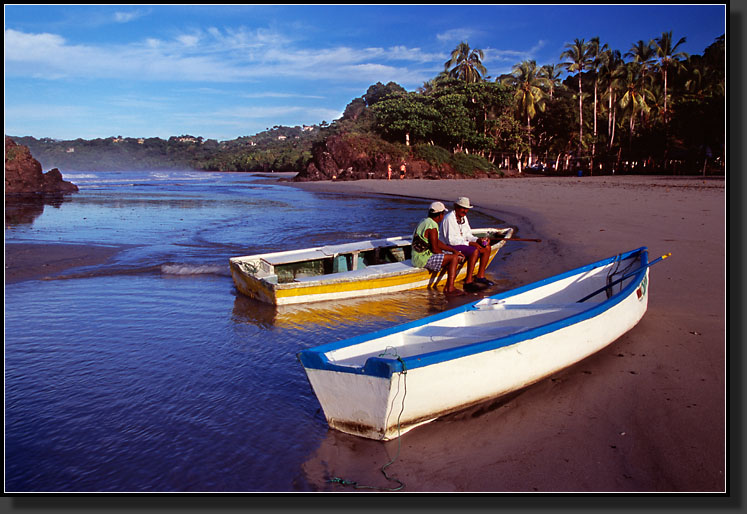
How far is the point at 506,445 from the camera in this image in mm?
3775

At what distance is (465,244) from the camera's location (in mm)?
8883

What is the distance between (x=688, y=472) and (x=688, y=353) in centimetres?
222

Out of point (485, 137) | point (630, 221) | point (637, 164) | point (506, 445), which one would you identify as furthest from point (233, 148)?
point (506, 445)

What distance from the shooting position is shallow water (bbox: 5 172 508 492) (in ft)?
12.2

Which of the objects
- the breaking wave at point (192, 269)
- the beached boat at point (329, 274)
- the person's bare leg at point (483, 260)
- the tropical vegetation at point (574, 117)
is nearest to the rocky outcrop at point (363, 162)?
the tropical vegetation at point (574, 117)

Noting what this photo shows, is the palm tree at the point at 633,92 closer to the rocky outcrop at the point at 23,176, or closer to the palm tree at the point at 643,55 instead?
the palm tree at the point at 643,55

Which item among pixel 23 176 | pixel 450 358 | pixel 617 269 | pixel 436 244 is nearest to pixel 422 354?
pixel 450 358

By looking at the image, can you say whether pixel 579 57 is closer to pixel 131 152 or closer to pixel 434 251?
pixel 434 251

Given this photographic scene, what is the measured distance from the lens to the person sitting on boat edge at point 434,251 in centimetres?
828

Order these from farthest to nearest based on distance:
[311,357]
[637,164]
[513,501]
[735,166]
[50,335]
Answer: [637,164], [50,335], [735,166], [311,357], [513,501]

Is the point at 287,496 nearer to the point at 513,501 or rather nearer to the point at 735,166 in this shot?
the point at 513,501

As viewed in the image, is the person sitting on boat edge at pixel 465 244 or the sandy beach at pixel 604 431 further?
the person sitting on boat edge at pixel 465 244

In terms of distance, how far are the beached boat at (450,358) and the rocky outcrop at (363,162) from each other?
3626 centimetres

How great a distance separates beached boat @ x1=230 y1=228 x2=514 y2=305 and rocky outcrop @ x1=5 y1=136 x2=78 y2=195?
27.5 m
